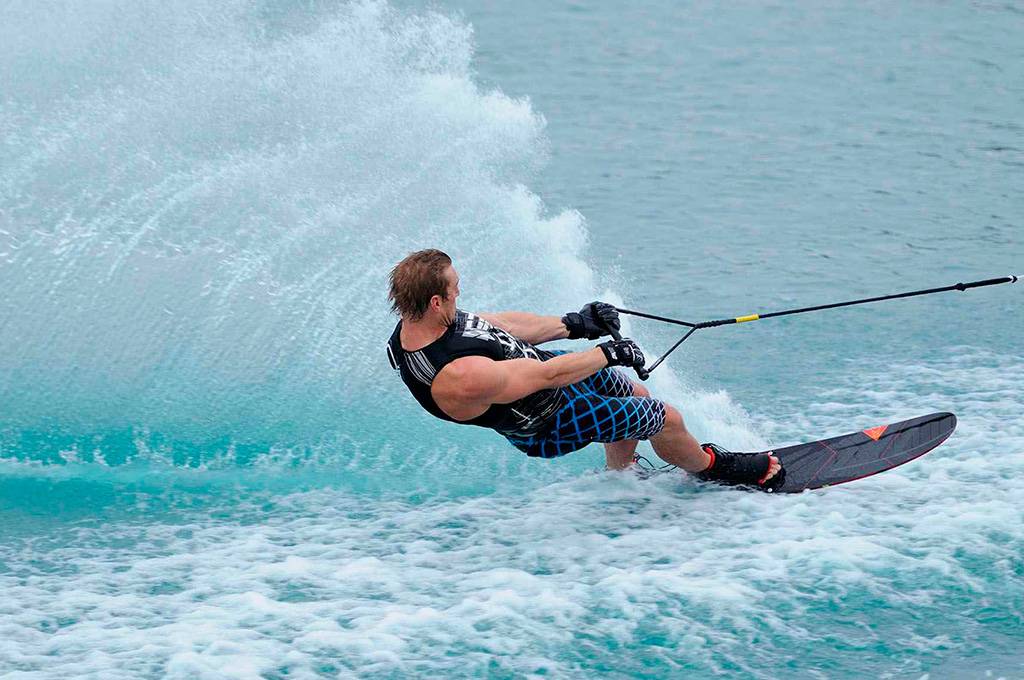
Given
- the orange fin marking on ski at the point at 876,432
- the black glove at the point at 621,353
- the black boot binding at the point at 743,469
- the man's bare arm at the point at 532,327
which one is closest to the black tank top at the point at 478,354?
the man's bare arm at the point at 532,327

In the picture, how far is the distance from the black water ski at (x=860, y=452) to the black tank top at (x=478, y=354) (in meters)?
1.43

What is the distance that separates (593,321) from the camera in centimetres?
595

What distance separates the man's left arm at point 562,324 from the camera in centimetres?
591

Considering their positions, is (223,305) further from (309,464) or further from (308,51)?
(308,51)

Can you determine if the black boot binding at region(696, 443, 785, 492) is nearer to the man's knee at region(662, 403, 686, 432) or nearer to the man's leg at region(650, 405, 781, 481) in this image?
the man's leg at region(650, 405, 781, 481)

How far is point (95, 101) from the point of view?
828cm

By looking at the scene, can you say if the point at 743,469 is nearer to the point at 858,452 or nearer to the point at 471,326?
the point at 858,452

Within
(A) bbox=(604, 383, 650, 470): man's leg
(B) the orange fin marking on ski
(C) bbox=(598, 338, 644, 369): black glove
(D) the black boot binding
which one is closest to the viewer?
(C) bbox=(598, 338, 644, 369): black glove

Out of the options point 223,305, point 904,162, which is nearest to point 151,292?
point 223,305

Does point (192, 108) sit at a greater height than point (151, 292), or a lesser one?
greater

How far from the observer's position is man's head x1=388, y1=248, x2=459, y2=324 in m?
5.35

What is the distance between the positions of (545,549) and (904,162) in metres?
8.27

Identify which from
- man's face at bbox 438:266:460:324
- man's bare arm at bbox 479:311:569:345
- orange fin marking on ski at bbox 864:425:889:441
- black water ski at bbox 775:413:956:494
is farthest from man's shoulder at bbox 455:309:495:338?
orange fin marking on ski at bbox 864:425:889:441

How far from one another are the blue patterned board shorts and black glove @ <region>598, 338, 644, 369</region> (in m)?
0.33
